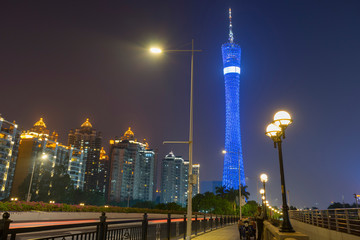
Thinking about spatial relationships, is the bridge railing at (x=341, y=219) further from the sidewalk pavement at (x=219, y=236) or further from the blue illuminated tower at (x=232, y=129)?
the blue illuminated tower at (x=232, y=129)

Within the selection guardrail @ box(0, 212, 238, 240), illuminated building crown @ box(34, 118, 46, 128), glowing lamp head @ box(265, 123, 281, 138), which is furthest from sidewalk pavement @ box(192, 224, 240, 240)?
illuminated building crown @ box(34, 118, 46, 128)

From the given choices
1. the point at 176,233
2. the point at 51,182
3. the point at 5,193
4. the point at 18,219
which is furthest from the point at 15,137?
the point at 176,233

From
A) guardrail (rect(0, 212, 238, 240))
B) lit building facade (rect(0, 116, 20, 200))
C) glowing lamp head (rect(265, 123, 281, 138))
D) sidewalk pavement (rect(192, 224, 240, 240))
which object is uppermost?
lit building facade (rect(0, 116, 20, 200))

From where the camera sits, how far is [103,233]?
8141mm

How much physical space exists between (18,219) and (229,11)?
143 m

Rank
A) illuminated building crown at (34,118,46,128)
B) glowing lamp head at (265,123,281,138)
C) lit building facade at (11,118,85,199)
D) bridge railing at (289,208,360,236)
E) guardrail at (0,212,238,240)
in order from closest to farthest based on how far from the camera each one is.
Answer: guardrail at (0,212,238,240), glowing lamp head at (265,123,281,138), bridge railing at (289,208,360,236), lit building facade at (11,118,85,199), illuminated building crown at (34,118,46,128)

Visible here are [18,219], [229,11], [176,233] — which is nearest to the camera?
[176,233]

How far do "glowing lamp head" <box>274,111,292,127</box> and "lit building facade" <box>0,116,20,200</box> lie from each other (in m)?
113

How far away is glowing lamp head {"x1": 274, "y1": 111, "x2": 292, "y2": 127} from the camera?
40.2ft

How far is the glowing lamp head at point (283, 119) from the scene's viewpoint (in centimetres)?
1227

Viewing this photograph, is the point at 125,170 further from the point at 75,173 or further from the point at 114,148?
the point at 75,173

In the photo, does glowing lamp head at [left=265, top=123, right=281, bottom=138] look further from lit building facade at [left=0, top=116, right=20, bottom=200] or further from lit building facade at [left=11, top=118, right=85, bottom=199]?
lit building facade at [left=0, top=116, right=20, bottom=200]

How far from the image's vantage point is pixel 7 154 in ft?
353

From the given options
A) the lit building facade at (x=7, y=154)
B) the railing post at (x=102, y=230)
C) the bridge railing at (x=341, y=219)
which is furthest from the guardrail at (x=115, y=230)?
the lit building facade at (x=7, y=154)
